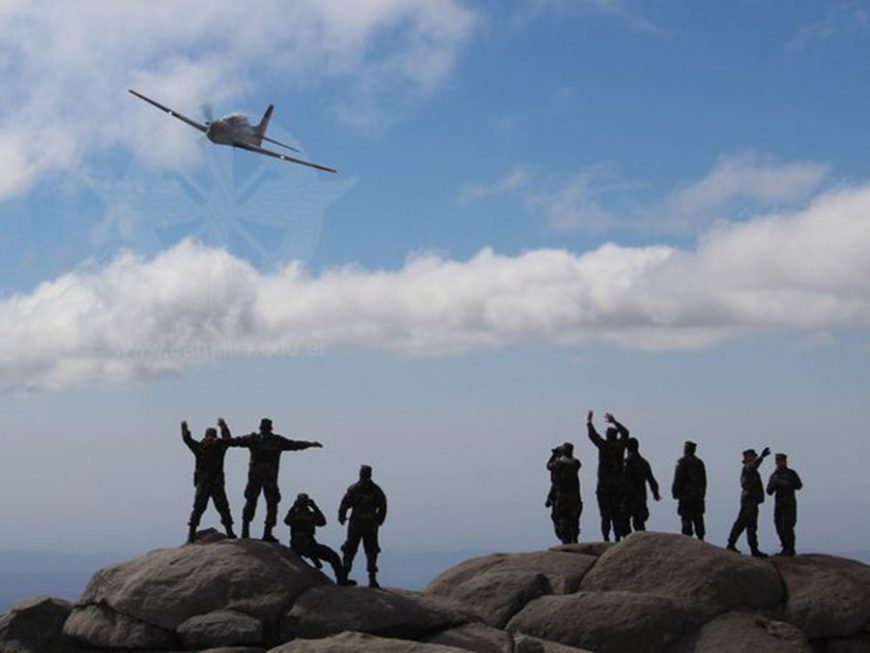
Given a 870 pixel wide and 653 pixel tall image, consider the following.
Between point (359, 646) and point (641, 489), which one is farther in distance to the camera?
point (641, 489)

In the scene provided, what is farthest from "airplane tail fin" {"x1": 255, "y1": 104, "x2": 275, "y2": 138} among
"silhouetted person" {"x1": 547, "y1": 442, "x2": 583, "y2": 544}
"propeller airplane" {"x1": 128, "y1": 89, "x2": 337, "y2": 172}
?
"silhouetted person" {"x1": 547, "y1": 442, "x2": 583, "y2": 544}

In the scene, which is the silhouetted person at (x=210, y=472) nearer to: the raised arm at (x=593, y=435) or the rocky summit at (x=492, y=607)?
the rocky summit at (x=492, y=607)

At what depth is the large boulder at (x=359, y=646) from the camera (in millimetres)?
16422

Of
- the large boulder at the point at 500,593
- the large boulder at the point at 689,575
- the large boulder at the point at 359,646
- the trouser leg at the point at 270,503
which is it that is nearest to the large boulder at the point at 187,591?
the trouser leg at the point at 270,503

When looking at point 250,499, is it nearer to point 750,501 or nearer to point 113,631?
point 113,631

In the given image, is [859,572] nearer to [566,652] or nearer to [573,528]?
[573,528]

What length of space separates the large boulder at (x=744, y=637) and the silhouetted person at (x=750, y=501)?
11.5 ft

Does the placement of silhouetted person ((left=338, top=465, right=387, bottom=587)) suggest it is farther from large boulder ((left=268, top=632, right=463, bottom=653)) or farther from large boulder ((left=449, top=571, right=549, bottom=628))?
large boulder ((left=268, top=632, right=463, bottom=653))

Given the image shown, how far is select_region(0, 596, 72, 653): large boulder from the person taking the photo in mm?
20438

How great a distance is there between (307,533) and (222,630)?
3.05m

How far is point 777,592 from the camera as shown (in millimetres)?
21547

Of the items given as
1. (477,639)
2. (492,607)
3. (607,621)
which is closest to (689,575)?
(607,621)

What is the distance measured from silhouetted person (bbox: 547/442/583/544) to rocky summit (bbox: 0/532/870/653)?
1.70 m

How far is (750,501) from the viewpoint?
24.1 meters
